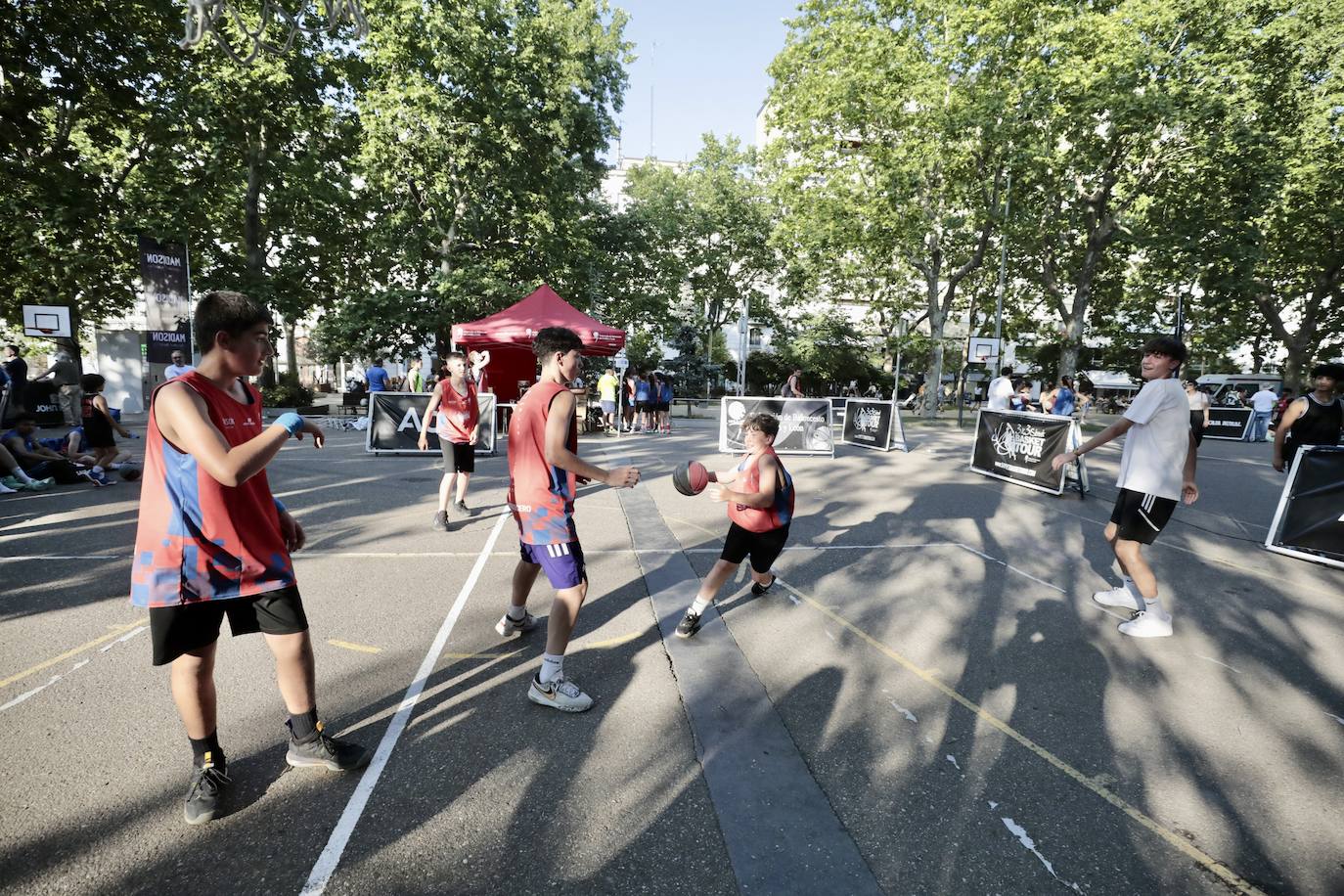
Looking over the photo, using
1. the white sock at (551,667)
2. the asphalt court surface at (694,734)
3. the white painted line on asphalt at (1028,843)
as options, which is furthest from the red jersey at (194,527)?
the white painted line on asphalt at (1028,843)

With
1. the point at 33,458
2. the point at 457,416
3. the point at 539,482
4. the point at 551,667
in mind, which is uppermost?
the point at 457,416

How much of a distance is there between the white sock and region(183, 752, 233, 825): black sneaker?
1.36 meters

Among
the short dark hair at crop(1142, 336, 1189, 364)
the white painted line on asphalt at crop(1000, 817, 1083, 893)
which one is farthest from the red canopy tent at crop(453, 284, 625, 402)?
the white painted line on asphalt at crop(1000, 817, 1083, 893)

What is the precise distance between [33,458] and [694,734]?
10644 millimetres

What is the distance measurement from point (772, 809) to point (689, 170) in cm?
3923

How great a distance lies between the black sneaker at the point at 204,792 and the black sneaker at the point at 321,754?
0.83 ft

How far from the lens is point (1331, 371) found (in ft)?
20.8

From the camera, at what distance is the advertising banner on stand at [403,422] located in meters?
12.2

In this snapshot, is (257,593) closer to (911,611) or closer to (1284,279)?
(911,611)

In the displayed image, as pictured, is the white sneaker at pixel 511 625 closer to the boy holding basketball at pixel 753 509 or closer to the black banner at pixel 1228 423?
the boy holding basketball at pixel 753 509

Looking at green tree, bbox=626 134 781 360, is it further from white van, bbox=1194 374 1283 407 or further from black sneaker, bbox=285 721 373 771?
black sneaker, bbox=285 721 373 771

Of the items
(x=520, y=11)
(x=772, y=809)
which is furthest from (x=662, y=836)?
(x=520, y=11)

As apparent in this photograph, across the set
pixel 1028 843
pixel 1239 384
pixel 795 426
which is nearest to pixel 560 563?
pixel 1028 843

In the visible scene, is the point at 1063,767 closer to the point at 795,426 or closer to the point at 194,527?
the point at 194,527
